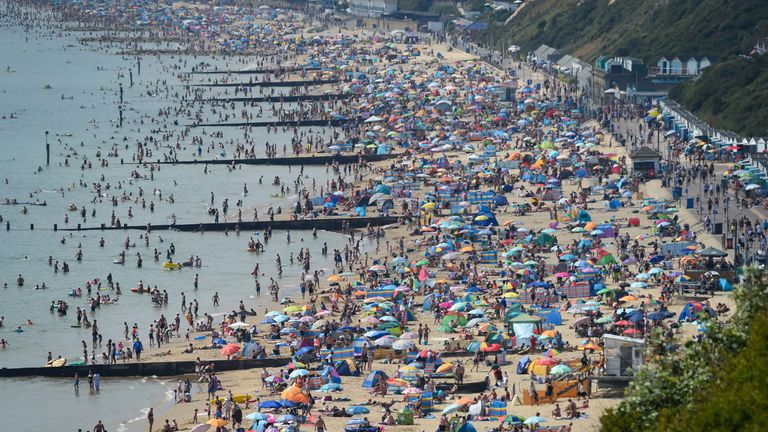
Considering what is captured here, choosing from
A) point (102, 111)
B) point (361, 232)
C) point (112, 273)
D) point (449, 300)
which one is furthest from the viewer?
point (102, 111)

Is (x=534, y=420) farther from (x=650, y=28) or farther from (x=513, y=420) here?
(x=650, y=28)

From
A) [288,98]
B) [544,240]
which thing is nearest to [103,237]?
[544,240]

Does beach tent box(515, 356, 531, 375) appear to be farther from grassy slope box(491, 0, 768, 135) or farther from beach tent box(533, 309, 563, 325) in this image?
grassy slope box(491, 0, 768, 135)

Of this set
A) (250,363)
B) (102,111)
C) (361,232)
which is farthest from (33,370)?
(102,111)

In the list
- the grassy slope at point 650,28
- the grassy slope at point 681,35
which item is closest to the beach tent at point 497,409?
the grassy slope at point 681,35

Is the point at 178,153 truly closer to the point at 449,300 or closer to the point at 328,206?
the point at 328,206

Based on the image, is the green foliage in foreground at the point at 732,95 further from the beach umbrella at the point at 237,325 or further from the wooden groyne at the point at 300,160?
the beach umbrella at the point at 237,325
